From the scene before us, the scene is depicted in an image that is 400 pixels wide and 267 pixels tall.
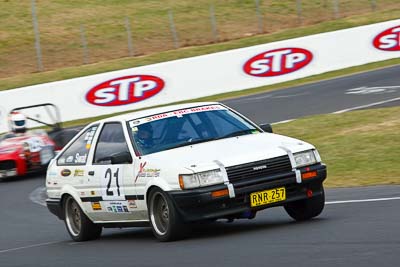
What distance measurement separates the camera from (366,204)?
34.5ft

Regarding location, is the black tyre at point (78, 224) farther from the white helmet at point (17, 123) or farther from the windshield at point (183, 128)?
the white helmet at point (17, 123)

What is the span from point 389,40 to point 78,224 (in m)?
22.6

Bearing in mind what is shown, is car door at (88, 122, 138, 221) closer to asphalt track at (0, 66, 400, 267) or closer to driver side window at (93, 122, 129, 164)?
driver side window at (93, 122, 129, 164)

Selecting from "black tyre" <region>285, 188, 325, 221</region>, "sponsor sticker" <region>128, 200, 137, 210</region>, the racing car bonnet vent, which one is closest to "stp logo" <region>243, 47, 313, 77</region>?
the racing car bonnet vent

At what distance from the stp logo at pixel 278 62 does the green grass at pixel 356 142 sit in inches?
375

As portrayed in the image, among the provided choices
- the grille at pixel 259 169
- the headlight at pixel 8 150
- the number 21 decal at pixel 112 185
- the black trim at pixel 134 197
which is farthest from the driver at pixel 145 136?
the headlight at pixel 8 150

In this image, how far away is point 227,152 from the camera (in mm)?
9258

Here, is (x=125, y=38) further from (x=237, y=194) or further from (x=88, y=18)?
(x=237, y=194)

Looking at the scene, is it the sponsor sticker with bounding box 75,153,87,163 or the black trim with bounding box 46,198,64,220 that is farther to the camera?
the black trim with bounding box 46,198,64,220

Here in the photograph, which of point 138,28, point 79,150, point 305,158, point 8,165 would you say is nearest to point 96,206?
point 79,150

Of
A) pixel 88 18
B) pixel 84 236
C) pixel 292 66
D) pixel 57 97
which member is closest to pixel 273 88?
pixel 292 66

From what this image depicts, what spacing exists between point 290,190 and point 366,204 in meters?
1.58

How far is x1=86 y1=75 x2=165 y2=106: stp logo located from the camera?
28.3 metres

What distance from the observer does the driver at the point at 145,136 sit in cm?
985
